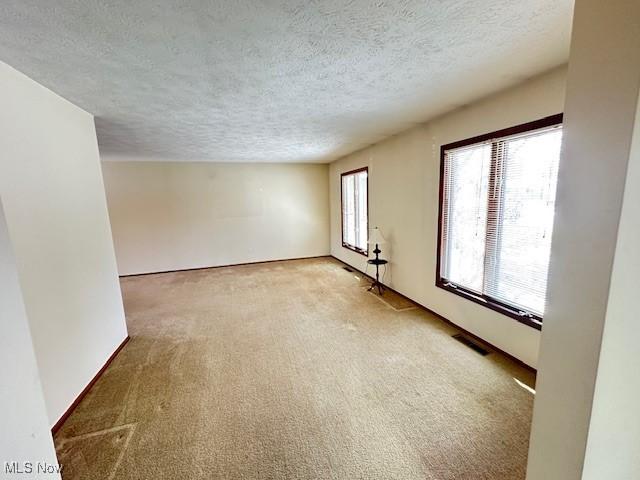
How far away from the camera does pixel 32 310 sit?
5.31 feet

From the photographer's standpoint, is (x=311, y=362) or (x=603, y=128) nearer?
(x=603, y=128)

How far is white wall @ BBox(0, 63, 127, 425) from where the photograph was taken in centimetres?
160

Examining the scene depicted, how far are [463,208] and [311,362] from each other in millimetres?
2120

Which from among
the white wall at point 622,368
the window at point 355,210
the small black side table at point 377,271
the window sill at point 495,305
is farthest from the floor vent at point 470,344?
the window at point 355,210

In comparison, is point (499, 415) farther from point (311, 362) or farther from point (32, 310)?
point (32, 310)

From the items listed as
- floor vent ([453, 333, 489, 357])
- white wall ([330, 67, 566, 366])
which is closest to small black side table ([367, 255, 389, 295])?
white wall ([330, 67, 566, 366])

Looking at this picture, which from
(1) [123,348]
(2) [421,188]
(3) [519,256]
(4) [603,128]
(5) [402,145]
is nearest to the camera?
(4) [603,128]

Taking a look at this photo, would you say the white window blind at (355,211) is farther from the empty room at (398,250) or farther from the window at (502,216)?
the window at (502,216)

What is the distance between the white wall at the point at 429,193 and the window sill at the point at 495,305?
0.16ft

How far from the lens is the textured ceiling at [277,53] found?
120 centimetres

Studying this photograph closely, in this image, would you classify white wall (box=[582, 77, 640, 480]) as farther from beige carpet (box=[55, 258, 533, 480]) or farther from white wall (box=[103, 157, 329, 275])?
white wall (box=[103, 157, 329, 275])

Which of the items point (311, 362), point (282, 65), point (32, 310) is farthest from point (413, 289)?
point (32, 310)

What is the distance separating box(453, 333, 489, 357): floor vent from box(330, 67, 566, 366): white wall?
0.11 meters

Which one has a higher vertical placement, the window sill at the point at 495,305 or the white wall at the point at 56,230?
the white wall at the point at 56,230
